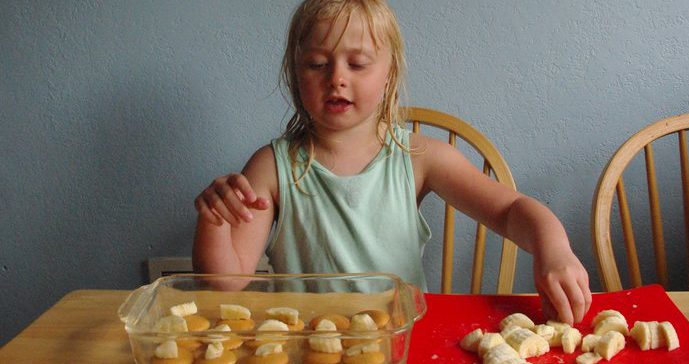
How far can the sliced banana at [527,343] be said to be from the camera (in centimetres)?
61

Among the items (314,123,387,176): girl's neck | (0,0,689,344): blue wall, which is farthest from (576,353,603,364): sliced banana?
(0,0,689,344): blue wall

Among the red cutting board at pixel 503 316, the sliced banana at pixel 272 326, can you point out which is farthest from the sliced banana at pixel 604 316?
the sliced banana at pixel 272 326

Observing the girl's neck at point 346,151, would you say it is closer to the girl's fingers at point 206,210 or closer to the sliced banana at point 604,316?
the girl's fingers at point 206,210

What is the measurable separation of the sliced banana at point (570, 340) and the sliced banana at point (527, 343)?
2 cm

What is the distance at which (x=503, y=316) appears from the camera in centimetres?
71

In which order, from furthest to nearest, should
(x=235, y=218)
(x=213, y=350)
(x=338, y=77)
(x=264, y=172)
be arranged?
(x=264, y=172) → (x=338, y=77) → (x=235, y=218) → (x=213, y=350)

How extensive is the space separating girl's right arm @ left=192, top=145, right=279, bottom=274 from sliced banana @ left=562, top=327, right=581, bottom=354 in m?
0.35

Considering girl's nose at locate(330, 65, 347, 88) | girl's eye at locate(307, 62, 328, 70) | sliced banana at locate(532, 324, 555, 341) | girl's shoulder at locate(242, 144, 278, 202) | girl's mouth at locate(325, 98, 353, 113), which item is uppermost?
girl's eye at locate(307, 62, 328, 70)

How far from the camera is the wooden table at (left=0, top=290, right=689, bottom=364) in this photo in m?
0.64

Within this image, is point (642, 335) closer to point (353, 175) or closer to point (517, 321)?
point (517, 321)

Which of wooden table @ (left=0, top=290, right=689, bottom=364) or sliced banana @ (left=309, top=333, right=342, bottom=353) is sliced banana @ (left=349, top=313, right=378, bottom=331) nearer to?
sliced banana @ (left=309, top=333, right=342, bottom=353)

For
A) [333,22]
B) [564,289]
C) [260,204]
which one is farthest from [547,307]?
[333,22]

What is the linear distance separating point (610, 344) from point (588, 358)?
3cm

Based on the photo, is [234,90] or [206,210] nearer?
[206,210]
